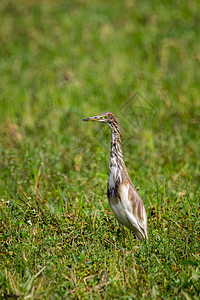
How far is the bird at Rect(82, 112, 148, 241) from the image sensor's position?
4.45 meters

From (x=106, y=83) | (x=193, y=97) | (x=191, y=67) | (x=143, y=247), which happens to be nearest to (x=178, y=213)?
(x=143, y=247)

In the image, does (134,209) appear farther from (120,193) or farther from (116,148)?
(116,148)

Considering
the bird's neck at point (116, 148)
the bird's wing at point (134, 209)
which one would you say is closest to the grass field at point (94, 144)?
the bird's wing at point (134, 209)

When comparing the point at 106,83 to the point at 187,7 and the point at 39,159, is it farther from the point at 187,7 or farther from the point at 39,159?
the point at 187,7

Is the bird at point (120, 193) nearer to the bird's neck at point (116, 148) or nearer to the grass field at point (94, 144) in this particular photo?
the bird's neck at point (116, 148)

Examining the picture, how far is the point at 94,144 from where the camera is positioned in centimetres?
676

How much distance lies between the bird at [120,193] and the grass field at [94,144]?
221 mm

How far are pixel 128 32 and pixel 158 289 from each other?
8668 millimetres

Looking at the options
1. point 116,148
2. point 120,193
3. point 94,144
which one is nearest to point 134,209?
point 120,193

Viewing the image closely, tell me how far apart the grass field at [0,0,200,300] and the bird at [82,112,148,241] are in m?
0.22

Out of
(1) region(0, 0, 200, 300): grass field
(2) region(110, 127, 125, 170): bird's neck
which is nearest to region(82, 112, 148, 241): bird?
(2) region(110, 127, 125, 170): bird's neck

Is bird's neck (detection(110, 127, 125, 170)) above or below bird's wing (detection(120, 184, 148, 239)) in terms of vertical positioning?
above

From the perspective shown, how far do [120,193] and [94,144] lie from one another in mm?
2395

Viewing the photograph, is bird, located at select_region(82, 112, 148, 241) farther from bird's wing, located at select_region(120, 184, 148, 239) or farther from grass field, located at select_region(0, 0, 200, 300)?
grass field, located at select_region(0, 0, 200, 300)
